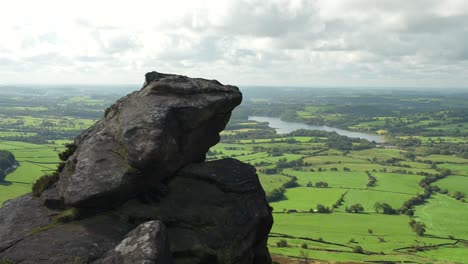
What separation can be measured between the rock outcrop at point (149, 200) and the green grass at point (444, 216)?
10936 cm

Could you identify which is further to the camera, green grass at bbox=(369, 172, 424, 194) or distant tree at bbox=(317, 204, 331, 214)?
green grass at bbox=(369, 172, 424, 194)

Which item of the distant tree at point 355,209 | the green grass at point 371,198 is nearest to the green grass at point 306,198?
the green grass at point 371,198

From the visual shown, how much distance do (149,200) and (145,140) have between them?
4.09 meters

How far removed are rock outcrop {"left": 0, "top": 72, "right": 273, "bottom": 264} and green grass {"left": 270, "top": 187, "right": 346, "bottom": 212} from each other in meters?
107

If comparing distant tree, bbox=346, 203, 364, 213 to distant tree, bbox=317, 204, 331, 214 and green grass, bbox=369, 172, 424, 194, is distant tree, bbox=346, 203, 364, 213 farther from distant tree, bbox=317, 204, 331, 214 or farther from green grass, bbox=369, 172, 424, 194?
green grass, bbox=369, 172, 424, 194

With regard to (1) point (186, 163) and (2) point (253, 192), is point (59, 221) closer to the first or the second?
(1) point (186, 163)

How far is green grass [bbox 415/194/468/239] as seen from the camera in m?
119

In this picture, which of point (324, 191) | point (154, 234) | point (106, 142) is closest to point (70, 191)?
point (106, 142)

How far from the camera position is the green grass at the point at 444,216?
119m

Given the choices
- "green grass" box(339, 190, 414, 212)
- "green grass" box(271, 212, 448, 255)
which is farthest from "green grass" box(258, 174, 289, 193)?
"green grass" box(271, 212, 448, 255)

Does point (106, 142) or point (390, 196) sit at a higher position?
point (106, 142)

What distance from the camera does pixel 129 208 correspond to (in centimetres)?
2405

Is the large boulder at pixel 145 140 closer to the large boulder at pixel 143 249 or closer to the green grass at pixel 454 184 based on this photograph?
the large boulder at pixel 143 249

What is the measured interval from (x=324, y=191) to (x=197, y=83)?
453 ft
